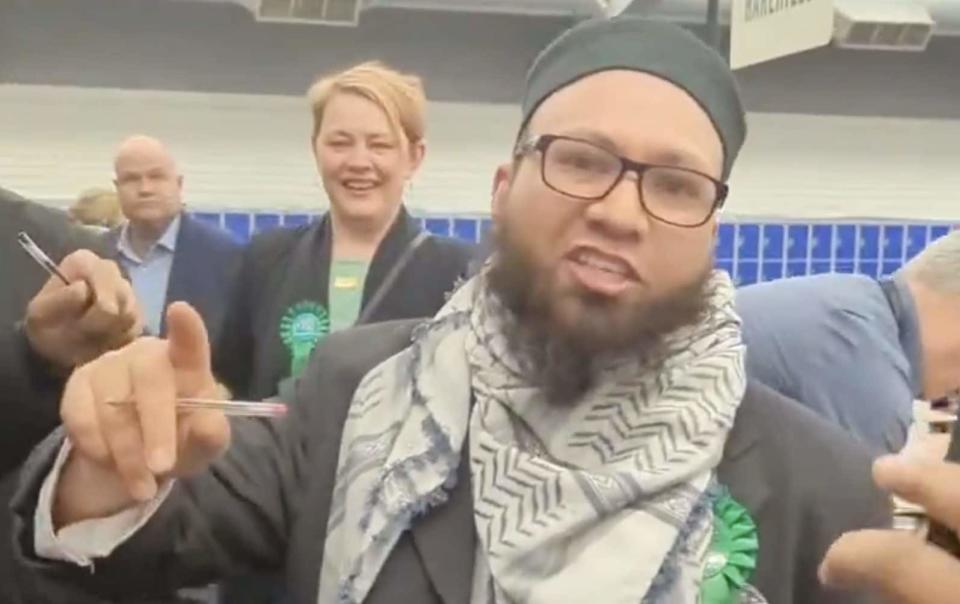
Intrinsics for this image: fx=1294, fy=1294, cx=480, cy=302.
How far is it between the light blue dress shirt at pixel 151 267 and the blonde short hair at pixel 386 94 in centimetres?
94

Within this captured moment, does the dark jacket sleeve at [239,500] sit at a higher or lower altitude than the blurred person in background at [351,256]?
lower

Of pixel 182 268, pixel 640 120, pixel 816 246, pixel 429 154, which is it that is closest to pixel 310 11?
pixel 429 154

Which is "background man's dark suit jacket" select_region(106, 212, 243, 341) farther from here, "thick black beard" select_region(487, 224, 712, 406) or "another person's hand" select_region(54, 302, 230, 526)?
"another person's hand" select_region(54, 302, 230, 526)

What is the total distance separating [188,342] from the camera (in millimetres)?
1007

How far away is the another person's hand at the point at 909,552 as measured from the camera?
61 cm

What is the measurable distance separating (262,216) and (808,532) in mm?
4198

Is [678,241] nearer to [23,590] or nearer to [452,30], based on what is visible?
[23,590]

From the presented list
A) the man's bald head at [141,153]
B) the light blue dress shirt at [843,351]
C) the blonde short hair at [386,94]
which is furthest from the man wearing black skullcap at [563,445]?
the man's bald head at [141,153]

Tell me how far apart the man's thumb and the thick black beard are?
1.22 ft

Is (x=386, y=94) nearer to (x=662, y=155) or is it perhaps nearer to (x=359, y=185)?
(x=359, y=185)

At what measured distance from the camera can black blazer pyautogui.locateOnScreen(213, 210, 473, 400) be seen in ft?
7.43

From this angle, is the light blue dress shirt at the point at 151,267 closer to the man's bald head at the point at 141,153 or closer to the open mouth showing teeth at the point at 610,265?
the man's bald head at the point at 141,153

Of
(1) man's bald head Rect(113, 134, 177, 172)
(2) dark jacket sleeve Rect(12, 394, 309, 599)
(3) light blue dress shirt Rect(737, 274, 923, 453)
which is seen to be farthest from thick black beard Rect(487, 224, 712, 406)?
(1) man's bald head Rect(113, 134, 177, 172)

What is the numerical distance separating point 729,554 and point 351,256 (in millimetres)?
1285
